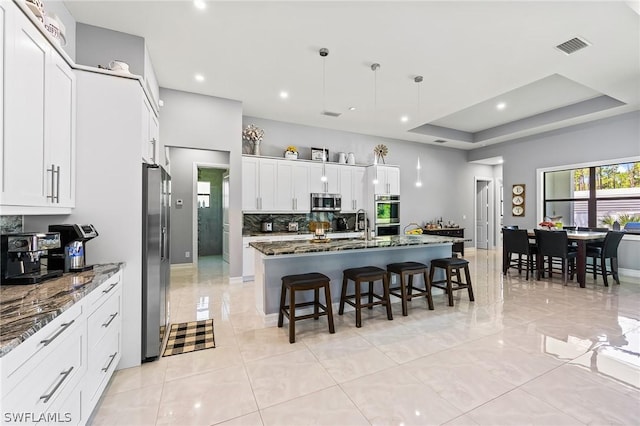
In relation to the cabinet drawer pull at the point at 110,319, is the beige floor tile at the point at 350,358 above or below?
below

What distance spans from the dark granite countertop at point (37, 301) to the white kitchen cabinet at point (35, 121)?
46 cm

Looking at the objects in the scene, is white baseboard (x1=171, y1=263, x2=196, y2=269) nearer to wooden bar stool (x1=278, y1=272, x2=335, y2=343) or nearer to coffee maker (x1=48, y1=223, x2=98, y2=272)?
wooden bar stool (x1=278, y1=272, x2=335, y2=343)

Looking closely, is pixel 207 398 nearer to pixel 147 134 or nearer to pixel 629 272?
pixel 147 134

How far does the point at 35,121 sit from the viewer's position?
1.68 meters

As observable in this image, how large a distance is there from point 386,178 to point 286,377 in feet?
17.4

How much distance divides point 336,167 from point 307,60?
2816 mm

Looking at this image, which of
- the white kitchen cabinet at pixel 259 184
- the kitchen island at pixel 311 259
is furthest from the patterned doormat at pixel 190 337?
the white kitchen cabinet at pixel 259 184

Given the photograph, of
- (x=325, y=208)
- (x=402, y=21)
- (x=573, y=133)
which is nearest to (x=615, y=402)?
(x=402, y=21)

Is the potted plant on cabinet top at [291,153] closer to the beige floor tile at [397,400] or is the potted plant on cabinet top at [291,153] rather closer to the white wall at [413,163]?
the white wall at [413,163]

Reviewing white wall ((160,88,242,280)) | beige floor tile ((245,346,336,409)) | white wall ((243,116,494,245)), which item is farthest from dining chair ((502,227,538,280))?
white wall ((160,88,242,280))

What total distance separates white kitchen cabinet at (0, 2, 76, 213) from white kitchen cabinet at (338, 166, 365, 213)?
489cm

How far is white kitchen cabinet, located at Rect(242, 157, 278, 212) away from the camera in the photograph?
5.27 metres

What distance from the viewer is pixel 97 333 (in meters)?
1.75

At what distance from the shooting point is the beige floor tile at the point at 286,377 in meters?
1.97
